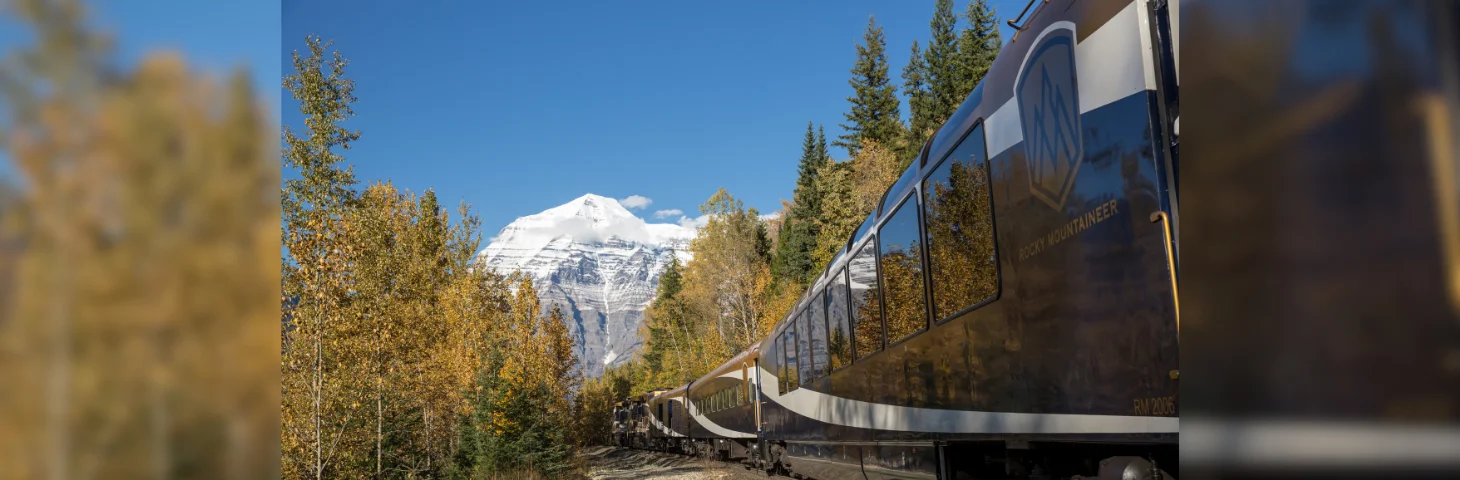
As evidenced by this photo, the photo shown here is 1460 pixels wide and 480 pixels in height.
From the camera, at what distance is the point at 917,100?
178ft

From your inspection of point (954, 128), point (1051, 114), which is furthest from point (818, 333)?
point (1051, 114)

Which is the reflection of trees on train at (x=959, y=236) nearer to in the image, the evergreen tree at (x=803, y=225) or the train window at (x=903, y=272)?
the train window at (x=903, y=272)

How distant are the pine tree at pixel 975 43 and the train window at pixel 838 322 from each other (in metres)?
41.3

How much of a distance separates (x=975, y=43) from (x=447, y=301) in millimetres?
36170

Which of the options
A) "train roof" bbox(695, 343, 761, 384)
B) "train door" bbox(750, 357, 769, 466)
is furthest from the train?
"train roof" bbox(695, 343, 761, 384)

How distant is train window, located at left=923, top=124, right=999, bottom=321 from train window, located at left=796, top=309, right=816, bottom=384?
5.35 meters

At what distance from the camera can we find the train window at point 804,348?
11.6m

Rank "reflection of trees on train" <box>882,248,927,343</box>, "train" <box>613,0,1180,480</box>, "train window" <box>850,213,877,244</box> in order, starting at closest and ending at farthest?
1. "train" <box>613,0,1180,480</box>
2. "reflection of trees on train" <box>882,248,927,343</box>
3. "train window" <box>850,213,877,244</box>

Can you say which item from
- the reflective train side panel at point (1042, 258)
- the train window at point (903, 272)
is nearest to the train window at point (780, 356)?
the reflective train side panel at point (1042, 258)

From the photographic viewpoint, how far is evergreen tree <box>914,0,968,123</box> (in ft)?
168

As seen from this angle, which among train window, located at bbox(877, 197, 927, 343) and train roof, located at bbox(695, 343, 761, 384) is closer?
train window, located at bbox(877, 197, 927, 343)
